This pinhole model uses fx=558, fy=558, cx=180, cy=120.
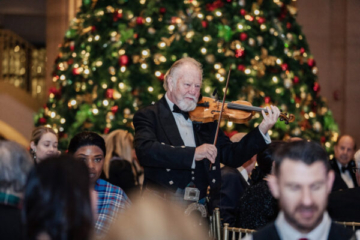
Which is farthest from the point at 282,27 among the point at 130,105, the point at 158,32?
the point at 130,105

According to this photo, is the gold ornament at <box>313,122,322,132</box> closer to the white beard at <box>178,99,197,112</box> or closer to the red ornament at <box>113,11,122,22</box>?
the red ornament at <box>113,11,122,22</box>

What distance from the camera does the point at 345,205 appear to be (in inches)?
113

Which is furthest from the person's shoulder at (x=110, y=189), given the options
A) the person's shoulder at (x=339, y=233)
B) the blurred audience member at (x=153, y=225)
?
the blurred audience member at (x=153, y=225)

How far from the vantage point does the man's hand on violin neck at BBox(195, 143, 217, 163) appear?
10.3ft

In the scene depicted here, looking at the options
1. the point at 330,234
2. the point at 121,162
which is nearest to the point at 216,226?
the point at 330,234

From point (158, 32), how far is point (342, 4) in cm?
419

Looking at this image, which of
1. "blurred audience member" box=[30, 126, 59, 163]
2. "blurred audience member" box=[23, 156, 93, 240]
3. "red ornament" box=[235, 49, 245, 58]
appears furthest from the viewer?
"red ornament" box=[235, 49, 245, 58]

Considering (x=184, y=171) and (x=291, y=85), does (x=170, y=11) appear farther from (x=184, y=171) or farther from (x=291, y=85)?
(x=184, y=171)

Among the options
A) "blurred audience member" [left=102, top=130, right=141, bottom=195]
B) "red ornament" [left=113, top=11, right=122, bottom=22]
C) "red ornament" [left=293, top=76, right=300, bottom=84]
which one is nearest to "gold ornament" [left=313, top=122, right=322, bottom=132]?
"red ornament" [left=293, top=76, right=300, bottom=84]

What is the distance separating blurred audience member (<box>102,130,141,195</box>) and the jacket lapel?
1313 mm

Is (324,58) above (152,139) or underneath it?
above

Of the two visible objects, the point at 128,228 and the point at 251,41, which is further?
the point at 251,41

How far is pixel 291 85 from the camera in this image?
20.3ft

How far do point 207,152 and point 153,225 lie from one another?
2.17 m
